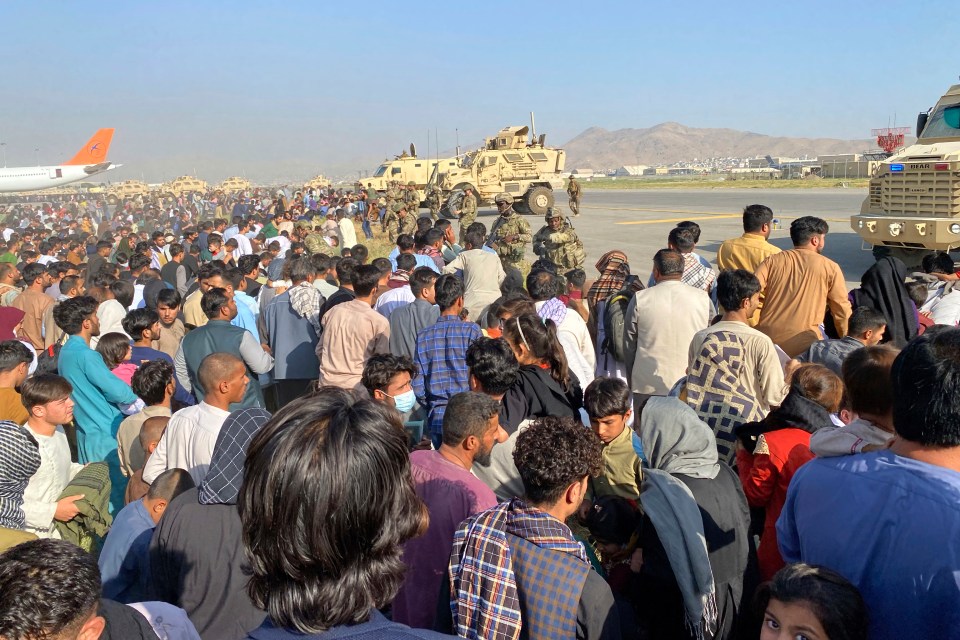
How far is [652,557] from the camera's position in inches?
111

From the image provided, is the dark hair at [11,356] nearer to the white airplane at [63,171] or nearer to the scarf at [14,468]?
the scarf at [14,468]

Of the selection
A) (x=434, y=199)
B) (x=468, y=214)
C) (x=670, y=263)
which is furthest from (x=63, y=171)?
(x=670, y=263)

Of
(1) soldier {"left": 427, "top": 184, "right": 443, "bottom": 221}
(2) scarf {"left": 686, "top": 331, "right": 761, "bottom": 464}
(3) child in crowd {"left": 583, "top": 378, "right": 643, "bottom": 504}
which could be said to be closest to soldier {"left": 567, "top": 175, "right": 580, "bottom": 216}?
(1) soldier {"left": 427, "top": 184, "right": 443, "bottom": 221}

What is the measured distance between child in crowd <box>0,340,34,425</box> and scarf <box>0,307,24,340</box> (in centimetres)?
215

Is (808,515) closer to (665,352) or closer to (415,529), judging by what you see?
(415,529)

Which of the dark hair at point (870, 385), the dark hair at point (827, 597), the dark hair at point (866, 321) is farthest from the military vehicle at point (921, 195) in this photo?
the dark hair at point (827, 597)

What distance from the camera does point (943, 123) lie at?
11.7 meters

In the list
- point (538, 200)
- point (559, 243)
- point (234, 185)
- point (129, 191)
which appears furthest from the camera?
point (234, 185)

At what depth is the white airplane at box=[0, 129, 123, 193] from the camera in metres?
51.3

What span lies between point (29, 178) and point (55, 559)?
59.7 m

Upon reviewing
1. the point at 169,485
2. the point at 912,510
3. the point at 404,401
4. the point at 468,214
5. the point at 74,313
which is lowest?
the point at 404,401

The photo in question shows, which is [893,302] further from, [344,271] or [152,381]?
[152,381]

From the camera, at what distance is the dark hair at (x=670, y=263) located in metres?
5.18

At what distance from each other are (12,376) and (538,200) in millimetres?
22666
